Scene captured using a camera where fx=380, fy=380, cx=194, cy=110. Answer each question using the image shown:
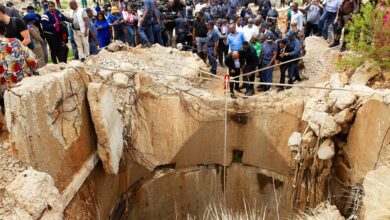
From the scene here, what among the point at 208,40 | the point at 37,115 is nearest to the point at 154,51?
the point at 208,40

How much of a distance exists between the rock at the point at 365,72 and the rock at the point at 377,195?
234 cm

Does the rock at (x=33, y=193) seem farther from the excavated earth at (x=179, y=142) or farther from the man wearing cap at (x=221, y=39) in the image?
the man wearing cap at (x=221, y=39)

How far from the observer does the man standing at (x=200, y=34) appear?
8750 mm

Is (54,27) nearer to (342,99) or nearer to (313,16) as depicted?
(342,99)

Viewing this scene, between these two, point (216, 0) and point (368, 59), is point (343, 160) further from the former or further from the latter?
point (216, 0)

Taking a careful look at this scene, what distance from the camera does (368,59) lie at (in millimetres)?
6176

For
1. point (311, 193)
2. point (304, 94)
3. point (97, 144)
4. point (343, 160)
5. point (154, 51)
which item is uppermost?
point (154, 51)

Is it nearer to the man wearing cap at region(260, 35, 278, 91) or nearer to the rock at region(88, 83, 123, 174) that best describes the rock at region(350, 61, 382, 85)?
the man wearing cap at region(260, 35, 278, 91)

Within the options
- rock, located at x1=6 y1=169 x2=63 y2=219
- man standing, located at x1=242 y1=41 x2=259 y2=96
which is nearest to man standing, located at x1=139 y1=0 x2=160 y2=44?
man standing, located at x1=242 y1=41 x2=259 y2=96

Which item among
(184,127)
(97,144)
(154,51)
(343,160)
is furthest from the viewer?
(154,51)

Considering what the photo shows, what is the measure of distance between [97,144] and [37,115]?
57.8 inches

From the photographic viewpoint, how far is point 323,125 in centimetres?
600

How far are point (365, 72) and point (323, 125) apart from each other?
124 cm

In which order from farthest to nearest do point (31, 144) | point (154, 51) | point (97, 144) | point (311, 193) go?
point (154, 51) → point (311, 193) → point (97, 144) → point (31, 144)
